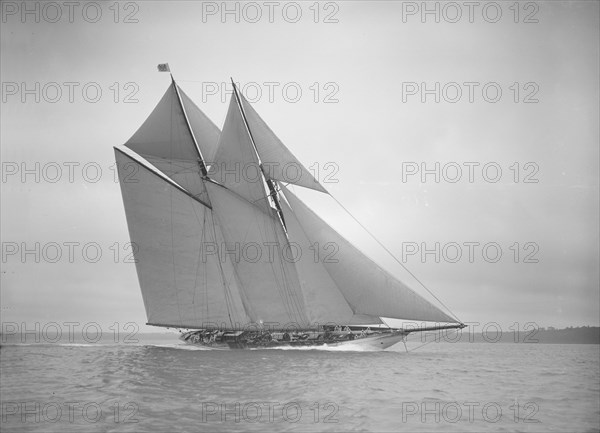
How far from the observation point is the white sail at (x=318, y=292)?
3956cm

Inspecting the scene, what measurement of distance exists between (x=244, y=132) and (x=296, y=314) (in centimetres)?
1214

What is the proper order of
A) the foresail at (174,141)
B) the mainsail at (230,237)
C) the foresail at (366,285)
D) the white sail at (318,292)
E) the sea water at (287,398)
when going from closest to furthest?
the sea water at (287,398) < the foresail at (366,285) < the white sail at (318,292) < the mainsail at (230,237) < the foresail at (174,141)

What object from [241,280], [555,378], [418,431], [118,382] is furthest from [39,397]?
[241,280]

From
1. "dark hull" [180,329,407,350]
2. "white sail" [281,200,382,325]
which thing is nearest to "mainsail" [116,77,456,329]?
"white sail" [281,200,382,325]

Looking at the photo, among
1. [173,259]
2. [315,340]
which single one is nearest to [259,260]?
[173,259]

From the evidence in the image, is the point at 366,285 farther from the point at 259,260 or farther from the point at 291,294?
the point at 259,260

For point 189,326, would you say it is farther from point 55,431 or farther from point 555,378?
point 55,431

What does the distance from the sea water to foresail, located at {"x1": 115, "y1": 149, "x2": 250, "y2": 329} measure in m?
10.9

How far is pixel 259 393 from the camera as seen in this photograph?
20531 mm

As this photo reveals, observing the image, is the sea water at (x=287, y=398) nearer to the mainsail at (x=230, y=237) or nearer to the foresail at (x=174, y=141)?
the mainsail at (x=230, y=237)

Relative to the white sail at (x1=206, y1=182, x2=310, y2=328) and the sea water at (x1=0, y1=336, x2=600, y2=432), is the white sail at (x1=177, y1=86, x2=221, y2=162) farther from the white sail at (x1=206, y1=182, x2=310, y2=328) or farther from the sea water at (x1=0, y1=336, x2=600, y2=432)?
the sea water at (x1=0, y1=336, x2=600, y2=432)

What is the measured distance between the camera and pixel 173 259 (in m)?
41.8

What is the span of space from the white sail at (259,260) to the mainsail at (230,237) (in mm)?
65

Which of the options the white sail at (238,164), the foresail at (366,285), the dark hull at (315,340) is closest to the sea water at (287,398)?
the foresail at (366,285)
